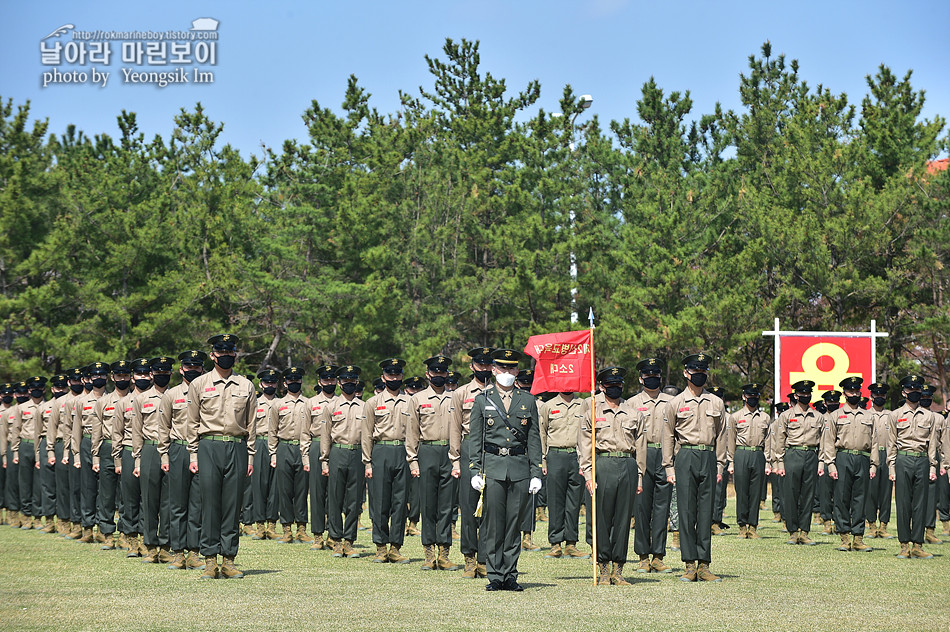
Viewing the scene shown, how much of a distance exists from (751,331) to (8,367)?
67.0ft

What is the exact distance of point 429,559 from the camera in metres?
13.5

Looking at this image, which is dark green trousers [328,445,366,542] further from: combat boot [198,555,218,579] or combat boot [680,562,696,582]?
combat boot [680,562,696,582]

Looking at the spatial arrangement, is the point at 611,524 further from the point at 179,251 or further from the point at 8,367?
the point at 179,251

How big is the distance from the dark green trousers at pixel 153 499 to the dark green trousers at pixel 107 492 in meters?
2.33

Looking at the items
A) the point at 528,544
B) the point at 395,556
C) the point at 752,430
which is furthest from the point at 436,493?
the point at 752,430

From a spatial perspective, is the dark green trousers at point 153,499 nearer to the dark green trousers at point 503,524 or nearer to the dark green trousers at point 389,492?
the dark green trousers at point 389,492

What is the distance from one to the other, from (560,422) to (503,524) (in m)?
5.12

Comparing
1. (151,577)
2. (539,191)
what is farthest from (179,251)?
(151,577)

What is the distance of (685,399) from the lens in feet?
41.5

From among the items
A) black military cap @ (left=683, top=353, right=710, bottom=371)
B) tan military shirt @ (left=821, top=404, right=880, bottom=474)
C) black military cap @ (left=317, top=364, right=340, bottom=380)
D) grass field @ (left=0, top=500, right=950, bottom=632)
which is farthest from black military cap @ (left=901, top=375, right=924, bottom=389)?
black military cap @ (left=317, top=364, right=340, bottom=380)

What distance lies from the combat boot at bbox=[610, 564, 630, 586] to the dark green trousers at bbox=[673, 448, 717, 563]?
745mm

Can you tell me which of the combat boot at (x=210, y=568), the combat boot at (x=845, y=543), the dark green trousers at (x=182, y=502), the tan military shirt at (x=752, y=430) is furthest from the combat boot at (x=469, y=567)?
the tan military shirt at (x=752, y=430)

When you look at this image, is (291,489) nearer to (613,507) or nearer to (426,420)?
(426,420)

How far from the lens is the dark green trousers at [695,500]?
40.6 feet
